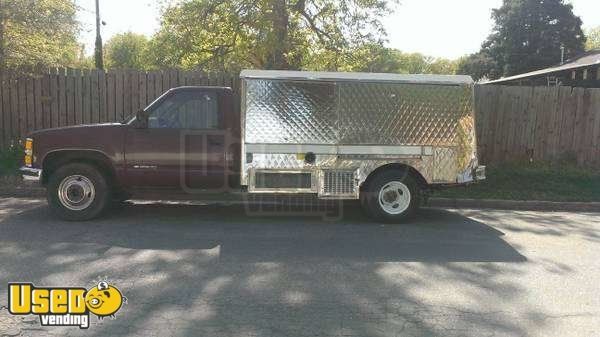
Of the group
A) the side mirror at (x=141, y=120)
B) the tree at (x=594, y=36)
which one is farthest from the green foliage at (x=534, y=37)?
the side mirror at (x=141, y=120)

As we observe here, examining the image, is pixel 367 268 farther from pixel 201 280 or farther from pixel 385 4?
pixel 385 4

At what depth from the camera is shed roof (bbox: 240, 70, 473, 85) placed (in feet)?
25.9

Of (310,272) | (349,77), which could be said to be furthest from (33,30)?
(310,272)

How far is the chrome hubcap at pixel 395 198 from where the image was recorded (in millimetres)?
8336

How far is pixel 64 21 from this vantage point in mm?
12250

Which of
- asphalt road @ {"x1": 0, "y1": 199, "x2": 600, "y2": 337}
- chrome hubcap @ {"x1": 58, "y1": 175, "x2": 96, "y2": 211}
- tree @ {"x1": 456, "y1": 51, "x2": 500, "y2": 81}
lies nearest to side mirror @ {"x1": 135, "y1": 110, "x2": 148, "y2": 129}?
chrome hubcap @ {"x1": 58, "y1": 175, "x2": 96, "y2": 211}

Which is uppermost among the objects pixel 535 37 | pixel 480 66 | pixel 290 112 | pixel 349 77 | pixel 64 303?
pixel 535 37

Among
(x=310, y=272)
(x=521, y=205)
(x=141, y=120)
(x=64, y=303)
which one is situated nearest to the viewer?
(x=64, y=303)

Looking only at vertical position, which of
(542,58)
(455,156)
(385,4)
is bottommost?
(455,156)

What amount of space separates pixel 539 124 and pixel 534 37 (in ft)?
130

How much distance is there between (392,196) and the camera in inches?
331

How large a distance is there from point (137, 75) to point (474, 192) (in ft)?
25.0

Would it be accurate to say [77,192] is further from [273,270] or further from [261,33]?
[261,33]

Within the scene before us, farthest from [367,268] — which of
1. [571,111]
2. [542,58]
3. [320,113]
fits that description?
[542,58]
